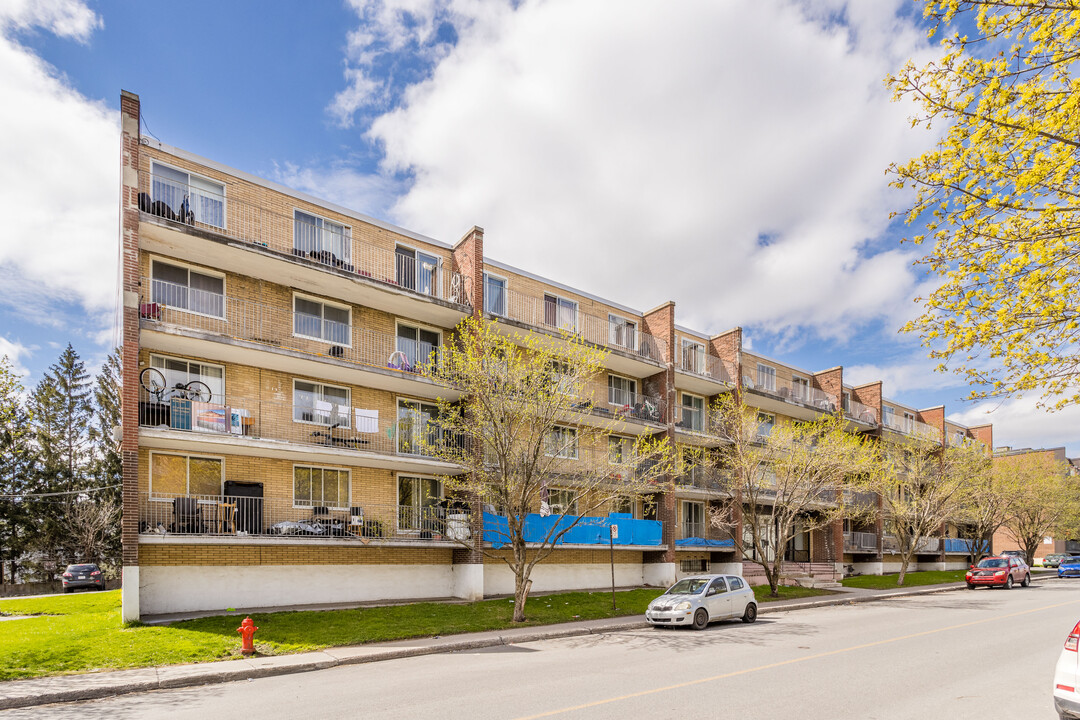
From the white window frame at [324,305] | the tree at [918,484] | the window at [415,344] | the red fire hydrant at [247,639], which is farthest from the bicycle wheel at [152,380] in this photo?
the tree at [918,484]

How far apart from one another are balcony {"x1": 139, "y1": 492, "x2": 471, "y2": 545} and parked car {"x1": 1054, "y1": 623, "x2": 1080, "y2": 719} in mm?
Result: 15115

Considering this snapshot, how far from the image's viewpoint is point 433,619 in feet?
57.2

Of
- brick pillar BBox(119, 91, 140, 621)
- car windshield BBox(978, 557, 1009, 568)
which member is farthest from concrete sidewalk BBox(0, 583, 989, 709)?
car windshield BBox(978, 557, 1009, 568)

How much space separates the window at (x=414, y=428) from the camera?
70.8 ft

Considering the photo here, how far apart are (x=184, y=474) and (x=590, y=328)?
16.4 m

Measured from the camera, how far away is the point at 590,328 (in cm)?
2878

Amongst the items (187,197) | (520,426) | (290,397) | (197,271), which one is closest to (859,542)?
(520,426)

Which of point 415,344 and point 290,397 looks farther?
point 415,344

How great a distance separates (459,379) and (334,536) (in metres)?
5.70

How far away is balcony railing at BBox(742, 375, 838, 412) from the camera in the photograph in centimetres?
3581

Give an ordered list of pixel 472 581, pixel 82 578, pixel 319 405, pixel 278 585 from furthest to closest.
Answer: pixel 82 578 < pixel 472 581 < pixel 319 405 < pixel 278 585

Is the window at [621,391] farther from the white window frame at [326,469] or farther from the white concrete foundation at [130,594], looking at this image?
the white concrete foundation at [130,594]

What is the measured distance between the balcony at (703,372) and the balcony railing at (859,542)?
13.0m

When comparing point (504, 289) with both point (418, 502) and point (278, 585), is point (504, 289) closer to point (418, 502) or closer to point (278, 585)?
point (418, 502)
